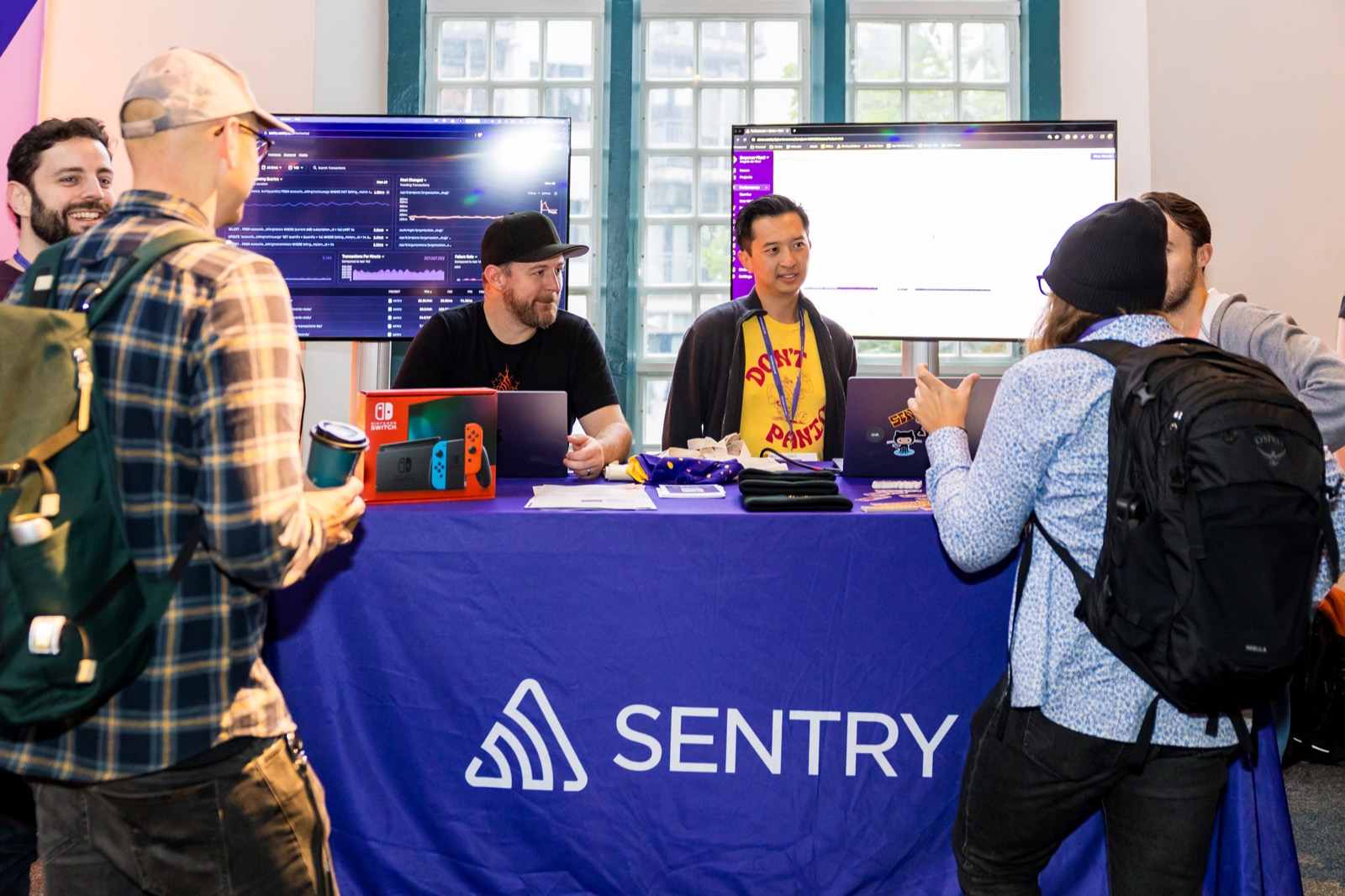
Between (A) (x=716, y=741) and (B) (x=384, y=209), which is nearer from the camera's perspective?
(A) (x=716, y=741)

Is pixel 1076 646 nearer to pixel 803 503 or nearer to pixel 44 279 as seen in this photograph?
pixel 803 503

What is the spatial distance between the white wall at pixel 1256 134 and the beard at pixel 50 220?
3829mm

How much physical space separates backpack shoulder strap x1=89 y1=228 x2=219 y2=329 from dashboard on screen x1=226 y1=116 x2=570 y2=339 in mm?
2290

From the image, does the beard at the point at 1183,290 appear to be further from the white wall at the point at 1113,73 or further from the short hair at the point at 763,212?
the white wall at the point at 1113,73

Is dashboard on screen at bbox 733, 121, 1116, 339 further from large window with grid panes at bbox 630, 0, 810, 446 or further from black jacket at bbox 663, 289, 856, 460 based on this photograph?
large window with grid panes at bbox 630, 0, 810, 446

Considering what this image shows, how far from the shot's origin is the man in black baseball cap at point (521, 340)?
2934 millimetres

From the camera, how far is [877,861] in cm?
180

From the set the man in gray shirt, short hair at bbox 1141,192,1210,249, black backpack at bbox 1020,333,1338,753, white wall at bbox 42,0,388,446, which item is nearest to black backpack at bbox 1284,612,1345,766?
the man in gray shirt

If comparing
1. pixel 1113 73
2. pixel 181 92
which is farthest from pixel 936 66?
pixel 181 92

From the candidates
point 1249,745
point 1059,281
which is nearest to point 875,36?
point 1059,281

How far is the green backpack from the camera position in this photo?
97 cm

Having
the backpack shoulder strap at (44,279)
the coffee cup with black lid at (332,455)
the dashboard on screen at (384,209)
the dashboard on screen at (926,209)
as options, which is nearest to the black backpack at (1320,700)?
the dashboard on screen at (926,209)

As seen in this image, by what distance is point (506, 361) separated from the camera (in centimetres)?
303

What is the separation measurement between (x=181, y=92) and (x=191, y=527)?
0.48 meters
